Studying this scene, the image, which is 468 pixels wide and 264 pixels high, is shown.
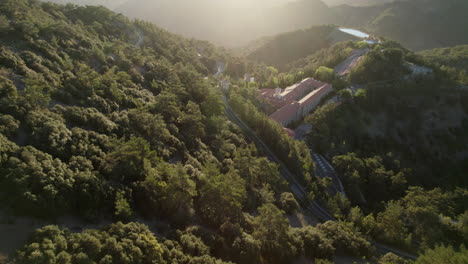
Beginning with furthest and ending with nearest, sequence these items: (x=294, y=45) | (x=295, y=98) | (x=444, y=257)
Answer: (x=294, y=45) → (x=295, y=98) → (x=444, y=257)

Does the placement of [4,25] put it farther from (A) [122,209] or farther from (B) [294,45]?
(B) [294,45]

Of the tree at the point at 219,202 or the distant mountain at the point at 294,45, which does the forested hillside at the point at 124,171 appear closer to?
the tree at the point at 219,202

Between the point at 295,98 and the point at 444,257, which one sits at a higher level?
the point at 295,98

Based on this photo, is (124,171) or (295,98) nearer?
(124,171)

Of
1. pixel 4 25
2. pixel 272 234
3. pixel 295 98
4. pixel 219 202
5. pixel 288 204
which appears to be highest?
pixel 4 25

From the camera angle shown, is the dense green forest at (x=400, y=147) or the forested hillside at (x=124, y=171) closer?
the forested hillside at (x=124, y=171)

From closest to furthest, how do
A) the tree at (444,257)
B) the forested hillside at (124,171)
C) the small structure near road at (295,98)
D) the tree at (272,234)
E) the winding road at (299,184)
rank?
1. the forested hillside at (124,171)
2. the tree at (444,257)
3. the tree at (272,234)
4. the winding road at (299,184)
5. the small structure near road at (295,98)

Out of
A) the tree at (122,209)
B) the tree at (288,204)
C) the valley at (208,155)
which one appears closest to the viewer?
the valley at (208,155)

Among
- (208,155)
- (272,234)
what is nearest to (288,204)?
(272,234)

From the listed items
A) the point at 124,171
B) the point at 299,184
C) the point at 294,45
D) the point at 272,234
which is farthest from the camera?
the point at 294,45

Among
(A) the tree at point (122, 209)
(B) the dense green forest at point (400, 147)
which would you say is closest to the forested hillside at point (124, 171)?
(A) the tree at point (122, 209)
